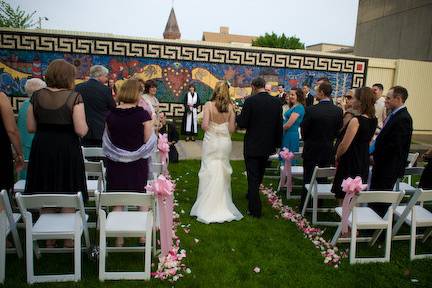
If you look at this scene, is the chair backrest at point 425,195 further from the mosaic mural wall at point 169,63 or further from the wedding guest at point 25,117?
the mosaic mural wall at point 169,63

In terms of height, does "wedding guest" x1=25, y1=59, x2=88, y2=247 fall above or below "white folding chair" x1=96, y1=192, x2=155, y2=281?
above

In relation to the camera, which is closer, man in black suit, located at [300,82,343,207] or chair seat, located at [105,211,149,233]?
chair seat, located at [105,211,149,233]

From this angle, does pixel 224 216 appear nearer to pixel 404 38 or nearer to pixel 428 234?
pixel 428 234

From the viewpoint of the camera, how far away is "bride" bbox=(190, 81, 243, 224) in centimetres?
513

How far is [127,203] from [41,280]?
104cm

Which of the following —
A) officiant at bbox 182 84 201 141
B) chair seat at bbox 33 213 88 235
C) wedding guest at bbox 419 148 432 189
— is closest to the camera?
chair seat at bbox 33 213 88 235

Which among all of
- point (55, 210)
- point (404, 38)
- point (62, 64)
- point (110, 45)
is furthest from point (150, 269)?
point (404, 38)

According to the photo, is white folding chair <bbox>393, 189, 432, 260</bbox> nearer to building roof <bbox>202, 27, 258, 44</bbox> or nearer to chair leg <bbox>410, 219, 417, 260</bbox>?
chair leg <bbox>410, 219, 417, 260</bbox>

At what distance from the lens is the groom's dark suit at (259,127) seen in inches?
200

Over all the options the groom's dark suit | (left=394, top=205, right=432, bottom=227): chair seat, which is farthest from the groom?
(left=394, top=205, right=432, bottom=227): chair seat

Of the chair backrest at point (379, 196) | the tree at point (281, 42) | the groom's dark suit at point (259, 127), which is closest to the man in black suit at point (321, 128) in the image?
the groom's dark suit at point (259, 127)

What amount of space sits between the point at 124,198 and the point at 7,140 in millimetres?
1518

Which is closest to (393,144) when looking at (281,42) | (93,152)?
(93,152)

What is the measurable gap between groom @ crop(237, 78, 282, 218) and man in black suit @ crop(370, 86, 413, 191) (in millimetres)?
1351
